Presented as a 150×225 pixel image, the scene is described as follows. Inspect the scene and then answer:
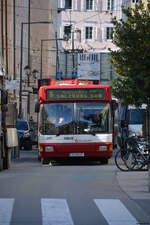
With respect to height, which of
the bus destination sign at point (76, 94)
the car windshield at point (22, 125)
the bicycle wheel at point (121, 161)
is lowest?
the car windshield at point (22, 125)

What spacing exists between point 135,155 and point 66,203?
9.52 metres

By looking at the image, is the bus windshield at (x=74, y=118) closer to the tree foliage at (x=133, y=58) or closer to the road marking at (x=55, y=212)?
the tree foliage at (x=133, y=58)

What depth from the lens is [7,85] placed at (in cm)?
4325

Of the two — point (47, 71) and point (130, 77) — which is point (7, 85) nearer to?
point (130, 77)

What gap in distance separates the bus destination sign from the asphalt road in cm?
880

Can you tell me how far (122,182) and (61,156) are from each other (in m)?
9.19

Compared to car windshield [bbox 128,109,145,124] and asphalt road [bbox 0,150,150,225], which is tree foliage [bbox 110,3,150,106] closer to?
asphalt road [bbox 0,150,150,225]

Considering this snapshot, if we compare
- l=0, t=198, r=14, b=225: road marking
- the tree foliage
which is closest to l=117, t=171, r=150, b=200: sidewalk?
l=0, t=198, r=14, b=225: road marking

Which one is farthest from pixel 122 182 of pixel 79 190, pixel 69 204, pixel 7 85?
pixel 7 85

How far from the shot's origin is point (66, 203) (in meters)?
12.9

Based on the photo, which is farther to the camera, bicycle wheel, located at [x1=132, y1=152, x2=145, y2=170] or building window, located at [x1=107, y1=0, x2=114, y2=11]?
building window, located at [x1=107, y1=0, x2=114, y2=11]

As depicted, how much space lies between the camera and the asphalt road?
35.4 ft

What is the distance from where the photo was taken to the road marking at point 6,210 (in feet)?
34.6

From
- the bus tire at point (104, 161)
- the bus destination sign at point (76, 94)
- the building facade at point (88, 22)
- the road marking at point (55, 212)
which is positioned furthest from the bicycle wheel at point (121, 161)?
the building facade at point (88, 22)
